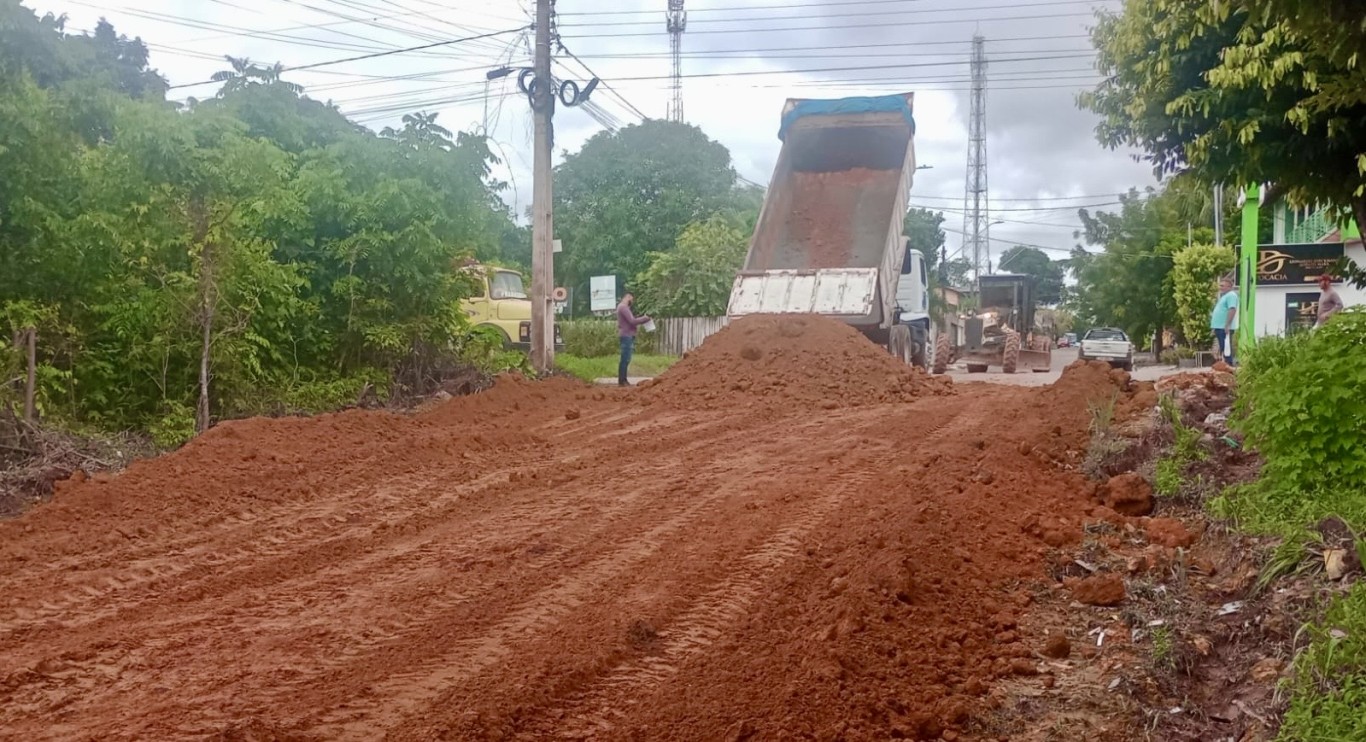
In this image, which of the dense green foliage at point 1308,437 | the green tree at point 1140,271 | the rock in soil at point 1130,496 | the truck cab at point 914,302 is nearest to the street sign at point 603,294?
the truck cab at point 914,302

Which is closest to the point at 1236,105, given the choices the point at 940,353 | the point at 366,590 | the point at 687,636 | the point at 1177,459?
the point at 1177,459

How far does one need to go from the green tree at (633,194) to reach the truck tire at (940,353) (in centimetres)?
2018

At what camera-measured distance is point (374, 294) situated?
13.0 meters

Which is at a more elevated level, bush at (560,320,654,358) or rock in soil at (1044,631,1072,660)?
bush at (560,320,654,358)

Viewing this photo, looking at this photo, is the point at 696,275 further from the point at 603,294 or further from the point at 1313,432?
the point at 1313,432

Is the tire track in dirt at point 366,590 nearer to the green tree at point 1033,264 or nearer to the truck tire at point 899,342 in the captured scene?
the truck tire at point 899,342

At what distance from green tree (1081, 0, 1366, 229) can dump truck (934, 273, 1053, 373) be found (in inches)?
513

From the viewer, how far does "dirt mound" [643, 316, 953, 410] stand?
13.6 metres

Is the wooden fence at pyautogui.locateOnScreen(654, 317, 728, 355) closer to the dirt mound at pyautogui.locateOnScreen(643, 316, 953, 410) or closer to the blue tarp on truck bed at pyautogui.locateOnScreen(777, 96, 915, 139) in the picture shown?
the blue tarp on truck bed at pyautogui.locateOnScreen(777, 96, 915, 139)

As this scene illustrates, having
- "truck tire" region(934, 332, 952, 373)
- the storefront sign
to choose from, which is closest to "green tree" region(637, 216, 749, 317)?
"truck tire" region(934, 332, 952, 373)

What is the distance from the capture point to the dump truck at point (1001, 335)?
24906 millimetres

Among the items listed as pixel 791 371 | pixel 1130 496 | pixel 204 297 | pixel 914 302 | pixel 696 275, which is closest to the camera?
pixel 1130 496

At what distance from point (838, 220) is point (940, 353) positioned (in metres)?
5.81

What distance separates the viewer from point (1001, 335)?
84.4 ft
